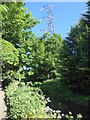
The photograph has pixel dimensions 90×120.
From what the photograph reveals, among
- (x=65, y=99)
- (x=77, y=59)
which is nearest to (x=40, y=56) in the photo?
(x=77, y=59)

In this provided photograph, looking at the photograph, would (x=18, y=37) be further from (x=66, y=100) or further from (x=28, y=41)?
(x=66, y=100)

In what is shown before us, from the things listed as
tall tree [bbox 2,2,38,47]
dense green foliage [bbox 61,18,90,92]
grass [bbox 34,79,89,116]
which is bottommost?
grass [bbox 34,79,89,116]

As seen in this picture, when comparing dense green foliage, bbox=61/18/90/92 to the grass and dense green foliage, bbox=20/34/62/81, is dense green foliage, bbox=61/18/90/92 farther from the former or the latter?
dense green foliage, bbox=20/34/62/81

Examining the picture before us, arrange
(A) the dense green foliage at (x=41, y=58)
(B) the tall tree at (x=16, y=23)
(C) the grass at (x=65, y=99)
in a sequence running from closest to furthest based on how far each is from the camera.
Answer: (C) the grass at (x=65, y=99) → (B) the tall tree at (x=16, y=23) → (A) the dense green foliage at (x=41, y=58)

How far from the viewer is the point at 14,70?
22.3 feet

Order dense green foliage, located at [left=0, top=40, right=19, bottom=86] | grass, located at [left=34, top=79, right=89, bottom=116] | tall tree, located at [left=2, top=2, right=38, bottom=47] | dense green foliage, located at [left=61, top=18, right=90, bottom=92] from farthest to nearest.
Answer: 1. tall tree, located at [left=2, top=2, right=38, bottom=47]
2. dense green foliage, located at [left=61, top=18, right=90, bottom=92]
3. dense green foliage, located at [left=0, top=40, right=19, bottom=86]
4. grass, located at [left=34, top=79, right=89, bottom=116]

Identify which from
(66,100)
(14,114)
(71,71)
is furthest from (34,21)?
(14,114)

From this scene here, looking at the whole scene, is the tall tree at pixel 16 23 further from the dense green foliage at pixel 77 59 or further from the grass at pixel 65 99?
the grass at pixel 65 99

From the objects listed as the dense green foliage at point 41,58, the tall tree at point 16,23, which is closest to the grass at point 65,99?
the dense green foliage at point 41,58

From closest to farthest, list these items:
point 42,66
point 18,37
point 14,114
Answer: point 14,114, point 18,37, point 42,66

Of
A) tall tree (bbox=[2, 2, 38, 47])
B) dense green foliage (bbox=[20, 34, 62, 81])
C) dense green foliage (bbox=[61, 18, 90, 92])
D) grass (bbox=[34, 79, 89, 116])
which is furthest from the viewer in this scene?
dense green foliage (bbox=[20, 34, 62, 81])

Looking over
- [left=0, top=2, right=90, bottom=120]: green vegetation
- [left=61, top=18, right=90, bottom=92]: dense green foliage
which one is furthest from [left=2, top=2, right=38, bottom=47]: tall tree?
[left=61, top=18, right=90, bottom=92]: dense green foliage

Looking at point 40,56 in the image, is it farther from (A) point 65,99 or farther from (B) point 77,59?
(A) point 65,99

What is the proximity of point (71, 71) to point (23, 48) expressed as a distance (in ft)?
8.08
